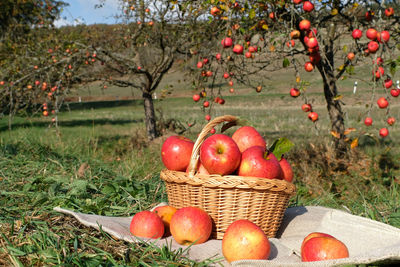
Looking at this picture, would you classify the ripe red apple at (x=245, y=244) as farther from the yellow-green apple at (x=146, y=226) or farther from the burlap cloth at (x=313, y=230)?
the yellow-green apple at (x=146, y=226)

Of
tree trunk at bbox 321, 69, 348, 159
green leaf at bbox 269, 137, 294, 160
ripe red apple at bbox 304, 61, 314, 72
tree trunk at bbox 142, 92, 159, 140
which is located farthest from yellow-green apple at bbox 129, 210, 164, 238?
tree trunk at bbox 142, 92, 159, 140

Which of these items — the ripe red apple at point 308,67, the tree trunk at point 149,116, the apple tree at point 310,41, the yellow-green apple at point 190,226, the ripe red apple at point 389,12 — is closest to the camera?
the yellow-green apple at point 190,226

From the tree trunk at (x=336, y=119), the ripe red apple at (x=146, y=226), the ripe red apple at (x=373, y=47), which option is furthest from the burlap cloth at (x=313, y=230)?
the tree trunk at (x=336, y=119)

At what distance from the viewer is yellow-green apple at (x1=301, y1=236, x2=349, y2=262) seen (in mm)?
2045

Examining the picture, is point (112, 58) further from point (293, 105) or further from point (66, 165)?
point (293, 105)

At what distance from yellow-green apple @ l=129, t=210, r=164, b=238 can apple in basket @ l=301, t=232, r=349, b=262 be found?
35.5 inches

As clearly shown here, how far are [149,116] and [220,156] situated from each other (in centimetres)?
564

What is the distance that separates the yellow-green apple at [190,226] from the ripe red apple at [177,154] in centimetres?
A: 40

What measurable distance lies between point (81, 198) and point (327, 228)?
6.50 feet

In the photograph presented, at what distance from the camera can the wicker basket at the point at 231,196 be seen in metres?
2.35

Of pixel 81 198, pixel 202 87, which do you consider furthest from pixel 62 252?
pixel 202 87

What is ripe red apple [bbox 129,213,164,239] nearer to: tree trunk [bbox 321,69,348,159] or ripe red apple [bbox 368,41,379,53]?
ripe red apple [bbox 368,41,379,53]

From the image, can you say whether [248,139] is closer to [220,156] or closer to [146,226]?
[220,156]

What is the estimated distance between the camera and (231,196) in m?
2.41
